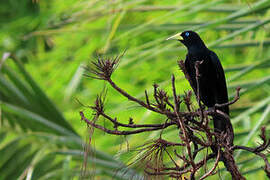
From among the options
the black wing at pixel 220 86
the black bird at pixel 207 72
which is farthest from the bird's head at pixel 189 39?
the black wing at pixel 220 86

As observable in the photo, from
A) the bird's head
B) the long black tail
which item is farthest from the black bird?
the long black tail

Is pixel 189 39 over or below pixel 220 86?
over

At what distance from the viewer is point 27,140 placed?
472 centimetres

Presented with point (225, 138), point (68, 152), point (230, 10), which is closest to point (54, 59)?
point (230, 10)

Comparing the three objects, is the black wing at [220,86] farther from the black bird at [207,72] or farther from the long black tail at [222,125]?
the long black tail at [222,125]

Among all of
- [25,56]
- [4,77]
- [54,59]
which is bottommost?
[4,77]

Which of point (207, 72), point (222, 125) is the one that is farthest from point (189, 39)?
point (222, 125)

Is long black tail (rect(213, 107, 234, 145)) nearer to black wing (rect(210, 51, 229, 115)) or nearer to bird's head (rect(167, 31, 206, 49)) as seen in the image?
black wing (rect(210, 51, 229, 115))

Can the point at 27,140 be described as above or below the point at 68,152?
above

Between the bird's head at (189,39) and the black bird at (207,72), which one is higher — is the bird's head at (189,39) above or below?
above

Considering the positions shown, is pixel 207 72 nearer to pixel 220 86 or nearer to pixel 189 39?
pixel 220 86

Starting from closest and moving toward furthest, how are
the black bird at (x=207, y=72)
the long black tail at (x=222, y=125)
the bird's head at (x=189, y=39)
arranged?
the long black tail at (x=222, y=125) → the black bird at (x=207, y=72) → the bird's head at (x=189, y=39)

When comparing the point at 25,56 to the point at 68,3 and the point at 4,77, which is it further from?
the point at 4,77

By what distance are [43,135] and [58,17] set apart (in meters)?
3.09
